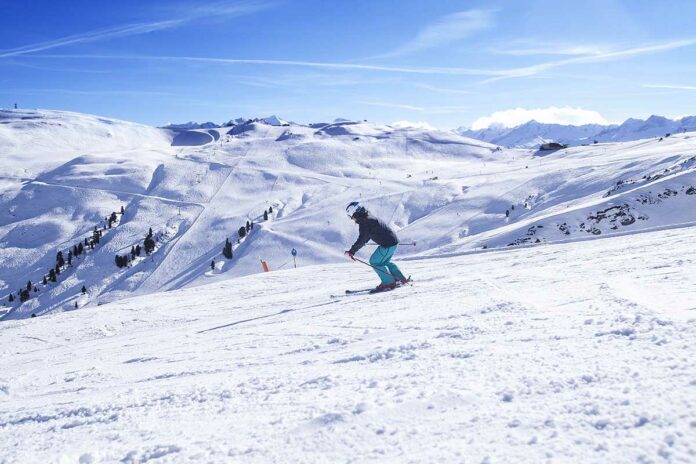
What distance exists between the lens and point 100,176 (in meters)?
114

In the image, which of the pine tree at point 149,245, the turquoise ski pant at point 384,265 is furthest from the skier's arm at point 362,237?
the pine tree at point 149,245

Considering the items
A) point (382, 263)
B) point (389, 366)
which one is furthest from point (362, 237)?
point (389, 366)

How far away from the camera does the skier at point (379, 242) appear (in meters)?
11.7

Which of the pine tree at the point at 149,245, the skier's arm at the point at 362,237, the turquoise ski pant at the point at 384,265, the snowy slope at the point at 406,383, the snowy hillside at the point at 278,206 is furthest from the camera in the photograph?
the pine tree at the point at 149,245

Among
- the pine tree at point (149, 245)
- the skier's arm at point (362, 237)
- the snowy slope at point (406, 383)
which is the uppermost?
the skier's arm at point (362, 237)

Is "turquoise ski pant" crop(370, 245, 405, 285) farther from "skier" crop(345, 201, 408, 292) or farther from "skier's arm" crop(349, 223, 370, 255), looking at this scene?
"skier's arm" crop(349, 223, 370, 255)

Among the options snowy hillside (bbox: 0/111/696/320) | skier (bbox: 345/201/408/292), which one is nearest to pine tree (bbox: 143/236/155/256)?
snowy hillside (bbox: 0/111/696/320)

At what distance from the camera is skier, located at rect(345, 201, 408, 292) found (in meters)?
11.7

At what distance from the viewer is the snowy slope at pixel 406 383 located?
3.17m

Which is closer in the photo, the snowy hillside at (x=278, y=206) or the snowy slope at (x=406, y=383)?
the snowy slope at (x=406, y=383)

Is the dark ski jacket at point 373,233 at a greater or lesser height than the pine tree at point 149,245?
greater

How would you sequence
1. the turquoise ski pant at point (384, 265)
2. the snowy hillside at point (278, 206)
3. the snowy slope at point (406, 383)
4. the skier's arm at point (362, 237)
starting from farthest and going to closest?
the snowy hillside at point (278, 206), the turquoise ski pant at point (384, 265), the skier's arm at point (362, 237), the snowy slope at point (406, 383)

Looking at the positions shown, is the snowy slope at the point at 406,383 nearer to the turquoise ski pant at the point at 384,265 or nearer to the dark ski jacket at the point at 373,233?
the turquoise ski pant at the point at 384,265

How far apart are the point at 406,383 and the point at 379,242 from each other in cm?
765
